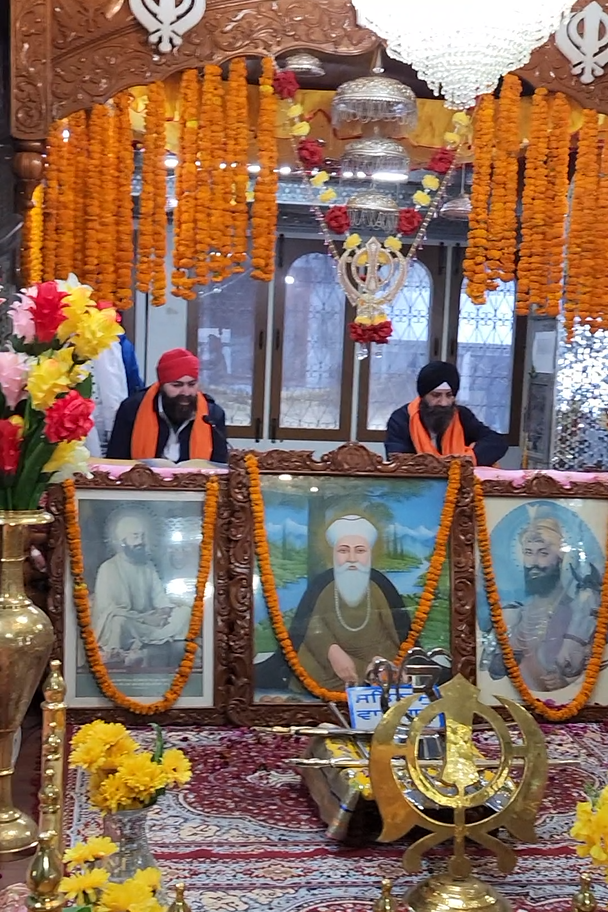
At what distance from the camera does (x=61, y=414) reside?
208 cm

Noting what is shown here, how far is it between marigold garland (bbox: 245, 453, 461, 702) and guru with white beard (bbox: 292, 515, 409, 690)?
4cm

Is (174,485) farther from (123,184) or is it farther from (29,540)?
(123,184)

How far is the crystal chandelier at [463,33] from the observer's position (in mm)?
3568

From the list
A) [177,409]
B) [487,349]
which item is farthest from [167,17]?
[487,349]

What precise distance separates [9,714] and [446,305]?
6.93 m

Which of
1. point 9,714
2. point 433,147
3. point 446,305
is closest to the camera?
point 9,714

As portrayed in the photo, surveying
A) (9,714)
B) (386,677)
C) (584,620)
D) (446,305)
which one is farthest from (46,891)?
(446,305)

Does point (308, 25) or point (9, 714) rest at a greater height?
point (308, 25)

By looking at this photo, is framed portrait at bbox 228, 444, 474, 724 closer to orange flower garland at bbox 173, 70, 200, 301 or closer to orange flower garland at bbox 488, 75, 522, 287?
orange flower garland at bbox 173, 70, 200, 301

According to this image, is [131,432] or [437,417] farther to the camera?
[437,417]

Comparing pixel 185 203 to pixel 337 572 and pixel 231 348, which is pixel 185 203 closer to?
pixel 337 572

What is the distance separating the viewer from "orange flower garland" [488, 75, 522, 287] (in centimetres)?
439

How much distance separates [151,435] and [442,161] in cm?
177

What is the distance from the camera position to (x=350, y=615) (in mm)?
3811
